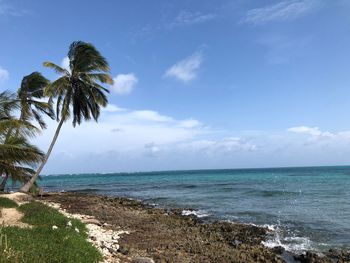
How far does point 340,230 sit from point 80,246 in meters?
14.5

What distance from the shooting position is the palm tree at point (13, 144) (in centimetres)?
1559

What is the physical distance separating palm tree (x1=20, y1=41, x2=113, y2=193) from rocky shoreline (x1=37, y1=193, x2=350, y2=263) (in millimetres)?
9979

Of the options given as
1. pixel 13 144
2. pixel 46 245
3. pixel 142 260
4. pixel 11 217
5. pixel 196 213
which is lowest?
pixel 196 213

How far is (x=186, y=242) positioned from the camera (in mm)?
15297

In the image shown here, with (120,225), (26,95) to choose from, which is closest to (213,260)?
(120,225)

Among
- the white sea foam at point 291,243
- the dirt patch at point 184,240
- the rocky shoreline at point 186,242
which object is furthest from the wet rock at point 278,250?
the white sea foam at point 291,243

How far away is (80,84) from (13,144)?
40.4 feet

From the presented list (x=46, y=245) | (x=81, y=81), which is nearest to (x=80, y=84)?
(x=81, y=81)

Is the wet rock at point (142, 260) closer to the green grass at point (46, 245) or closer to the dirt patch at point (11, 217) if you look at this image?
the green grass at point (46, 245)

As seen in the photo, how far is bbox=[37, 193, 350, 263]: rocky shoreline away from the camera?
13047mm

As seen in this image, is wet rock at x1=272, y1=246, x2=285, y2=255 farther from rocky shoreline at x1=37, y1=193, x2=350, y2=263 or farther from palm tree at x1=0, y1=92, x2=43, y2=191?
palm tree at x1=0, y1=92, x2=43, y2=191

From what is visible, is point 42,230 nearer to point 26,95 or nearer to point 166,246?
point 166,246

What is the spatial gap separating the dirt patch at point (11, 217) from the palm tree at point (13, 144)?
61.8 inches

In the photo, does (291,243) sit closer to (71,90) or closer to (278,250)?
(278,250)
